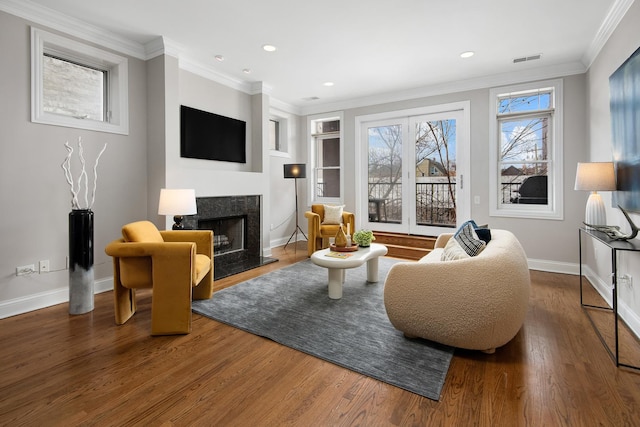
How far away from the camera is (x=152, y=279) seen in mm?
2512

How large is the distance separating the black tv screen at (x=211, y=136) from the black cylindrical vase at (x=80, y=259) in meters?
1.64

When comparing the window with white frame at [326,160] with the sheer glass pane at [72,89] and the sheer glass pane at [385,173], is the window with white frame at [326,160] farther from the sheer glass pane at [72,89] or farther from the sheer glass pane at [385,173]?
the sheer glass pane at [72,89]

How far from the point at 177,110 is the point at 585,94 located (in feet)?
17.0

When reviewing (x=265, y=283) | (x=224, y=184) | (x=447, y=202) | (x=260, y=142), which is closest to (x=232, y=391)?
(x=265, y=283)

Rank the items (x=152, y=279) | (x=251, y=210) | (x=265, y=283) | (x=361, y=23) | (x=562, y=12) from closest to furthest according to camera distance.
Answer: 1. (x=152, y=279)
2. (x=562, y=12)
3. (x=361, y=23)
4. (x=265, y=283)
5. (x=251, y=210)

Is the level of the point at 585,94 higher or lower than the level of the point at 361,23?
lower

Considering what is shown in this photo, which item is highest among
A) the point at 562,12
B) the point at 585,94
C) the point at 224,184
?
the point at 562,12

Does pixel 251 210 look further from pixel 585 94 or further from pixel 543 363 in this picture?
pixel 585 94

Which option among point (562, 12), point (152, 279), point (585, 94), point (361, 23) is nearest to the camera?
point (152, 279)

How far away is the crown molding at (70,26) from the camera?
2.80 m

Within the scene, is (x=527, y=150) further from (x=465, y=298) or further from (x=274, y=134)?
(x=274, y=134)

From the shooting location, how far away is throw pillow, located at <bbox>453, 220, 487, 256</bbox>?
2.34 meters

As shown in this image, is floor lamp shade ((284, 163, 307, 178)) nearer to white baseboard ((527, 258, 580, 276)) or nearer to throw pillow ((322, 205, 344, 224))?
throw pillow ((322, 205, 344, 224))

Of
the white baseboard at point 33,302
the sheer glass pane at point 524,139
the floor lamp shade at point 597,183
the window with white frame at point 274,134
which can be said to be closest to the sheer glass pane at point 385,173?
the sheer glass pane at point 524,139
